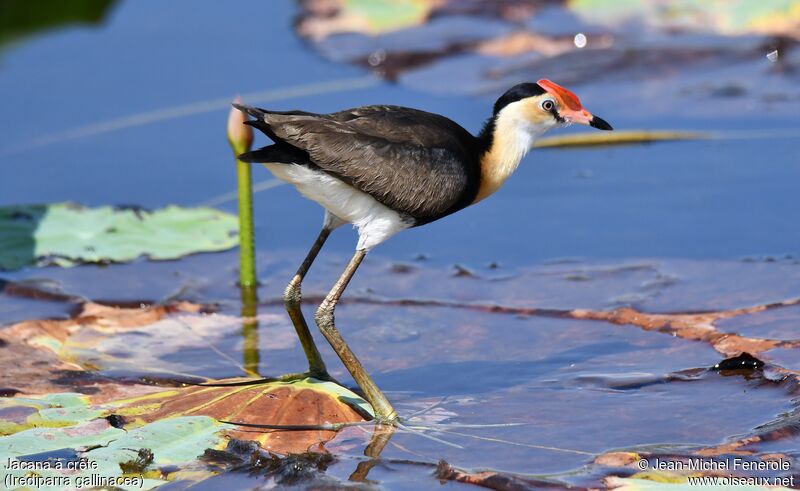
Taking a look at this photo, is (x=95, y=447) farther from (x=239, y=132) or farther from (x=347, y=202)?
(x=239, y=132)

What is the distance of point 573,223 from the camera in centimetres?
661

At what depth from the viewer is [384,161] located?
465 centimetres

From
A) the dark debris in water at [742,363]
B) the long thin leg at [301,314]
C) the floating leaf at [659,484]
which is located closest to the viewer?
the floating leaf at [659,484]

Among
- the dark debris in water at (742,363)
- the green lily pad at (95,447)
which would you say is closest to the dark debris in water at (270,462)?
the green lily pad at (95,447)

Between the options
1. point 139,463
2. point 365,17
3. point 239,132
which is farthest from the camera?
point 365,17

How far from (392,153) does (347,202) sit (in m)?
0.25

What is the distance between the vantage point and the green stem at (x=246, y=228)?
5.69 meters

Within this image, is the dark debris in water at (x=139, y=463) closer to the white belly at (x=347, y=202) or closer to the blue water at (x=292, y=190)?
the white belly at (x=347, y=202)

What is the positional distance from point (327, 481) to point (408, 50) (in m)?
5.45

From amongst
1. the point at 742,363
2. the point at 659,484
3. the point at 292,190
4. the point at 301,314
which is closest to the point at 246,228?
the point at 301,314

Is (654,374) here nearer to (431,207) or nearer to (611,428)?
(611,428)

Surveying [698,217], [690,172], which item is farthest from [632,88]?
[698,217]

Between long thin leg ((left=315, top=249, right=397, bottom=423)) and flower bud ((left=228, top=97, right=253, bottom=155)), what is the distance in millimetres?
1051

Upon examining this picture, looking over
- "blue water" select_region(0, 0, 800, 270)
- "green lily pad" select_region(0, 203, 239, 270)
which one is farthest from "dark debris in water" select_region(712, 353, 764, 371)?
"green lily pad" select_region(0, 203, 239, 270)
